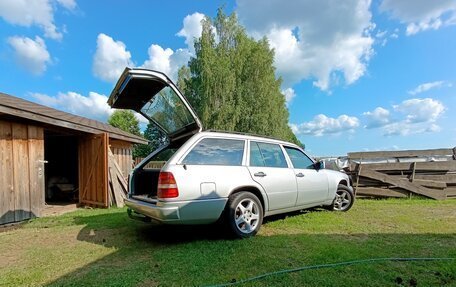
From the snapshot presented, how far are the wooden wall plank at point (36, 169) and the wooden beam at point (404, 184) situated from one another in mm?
9102

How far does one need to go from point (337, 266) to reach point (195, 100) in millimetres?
22769

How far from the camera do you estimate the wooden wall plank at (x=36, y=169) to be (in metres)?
6.94

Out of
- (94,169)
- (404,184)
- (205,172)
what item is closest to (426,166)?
(404,184)

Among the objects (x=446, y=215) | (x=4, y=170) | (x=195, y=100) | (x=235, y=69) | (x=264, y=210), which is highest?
(x=235, y=69)

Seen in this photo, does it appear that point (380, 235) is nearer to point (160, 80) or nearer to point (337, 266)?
point (337, 266)

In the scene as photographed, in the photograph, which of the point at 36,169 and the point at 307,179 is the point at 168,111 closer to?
the point at 307,179

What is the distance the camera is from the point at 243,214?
4.38 meters

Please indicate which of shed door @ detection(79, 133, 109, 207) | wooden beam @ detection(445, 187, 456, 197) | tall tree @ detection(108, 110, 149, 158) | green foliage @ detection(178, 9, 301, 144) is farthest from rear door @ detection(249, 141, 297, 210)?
tall tree @ detection(108, 110, 149, 158)

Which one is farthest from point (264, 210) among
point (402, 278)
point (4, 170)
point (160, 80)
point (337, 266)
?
point (4, 170)

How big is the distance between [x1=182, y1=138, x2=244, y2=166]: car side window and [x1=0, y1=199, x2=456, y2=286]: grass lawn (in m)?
1.19

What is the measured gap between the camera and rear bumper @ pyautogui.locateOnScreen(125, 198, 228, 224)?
3781 millimetres

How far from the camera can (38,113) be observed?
6.87 m

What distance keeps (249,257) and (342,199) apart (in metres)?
3.84

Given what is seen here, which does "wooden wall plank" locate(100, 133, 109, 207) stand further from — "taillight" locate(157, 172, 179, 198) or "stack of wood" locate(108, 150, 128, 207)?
"taillight" locate(157, 172, 179, 198)
